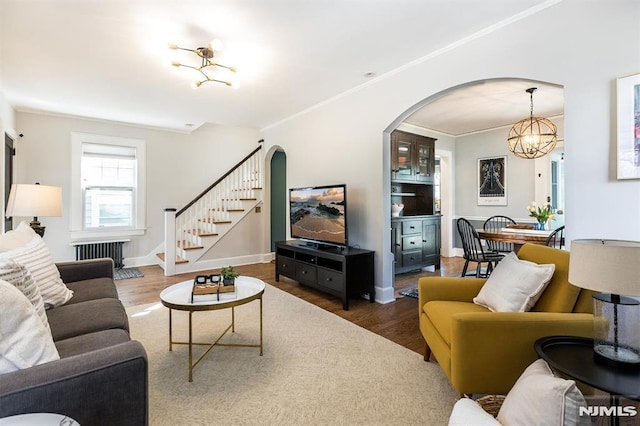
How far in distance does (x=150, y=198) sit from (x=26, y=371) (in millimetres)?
5261

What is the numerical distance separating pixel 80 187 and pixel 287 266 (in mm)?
3754

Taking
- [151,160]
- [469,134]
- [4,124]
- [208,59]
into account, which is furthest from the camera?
[469,134]

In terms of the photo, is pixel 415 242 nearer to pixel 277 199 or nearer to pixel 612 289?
pixel 277 199

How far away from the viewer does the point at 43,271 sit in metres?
2.09

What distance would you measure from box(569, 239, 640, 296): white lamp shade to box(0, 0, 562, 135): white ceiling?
191cm

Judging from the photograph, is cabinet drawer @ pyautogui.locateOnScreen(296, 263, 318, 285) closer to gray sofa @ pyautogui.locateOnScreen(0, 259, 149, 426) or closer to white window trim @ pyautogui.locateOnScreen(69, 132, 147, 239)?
gray sofa @ pyautogui.locateOnScreen(0, 259, 149, 426)

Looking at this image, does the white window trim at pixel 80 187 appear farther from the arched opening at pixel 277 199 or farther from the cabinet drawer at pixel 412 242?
the cabinet drawer at pixel 412 242

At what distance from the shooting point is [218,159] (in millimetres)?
6516

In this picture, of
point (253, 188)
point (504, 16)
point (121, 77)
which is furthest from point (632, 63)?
point (253, 188)

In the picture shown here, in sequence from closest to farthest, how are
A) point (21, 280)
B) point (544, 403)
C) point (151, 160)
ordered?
point (544, 403) < point (21, 280) < point (151, 160)

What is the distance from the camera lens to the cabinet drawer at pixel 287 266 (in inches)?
170

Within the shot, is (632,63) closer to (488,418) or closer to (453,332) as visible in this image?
(453,332)

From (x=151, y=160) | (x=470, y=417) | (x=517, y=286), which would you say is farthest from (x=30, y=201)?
(x=517, y=286)

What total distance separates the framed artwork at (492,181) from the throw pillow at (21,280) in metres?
6.51
